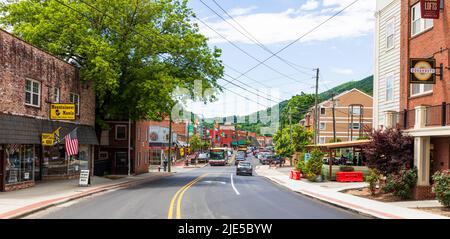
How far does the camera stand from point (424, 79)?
2205 cm

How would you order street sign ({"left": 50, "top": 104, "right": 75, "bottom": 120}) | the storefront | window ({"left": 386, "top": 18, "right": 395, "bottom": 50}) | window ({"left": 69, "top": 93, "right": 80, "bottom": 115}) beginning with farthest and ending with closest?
window ({"left": 69, "top": 93, "right": 80, "bottom": 115}), street sign ({"left": 50, "top": 104, "right": 75, "bottom": 120}), window ({"left": 386, "top": 18, "right": 395, "bottom": 50}), the storefront

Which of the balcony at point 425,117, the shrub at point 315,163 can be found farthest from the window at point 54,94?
the balcony at point 425,117

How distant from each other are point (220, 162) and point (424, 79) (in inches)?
2524

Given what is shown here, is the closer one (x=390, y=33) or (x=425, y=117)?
(x=425, y=117)

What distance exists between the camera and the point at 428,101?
23797 millimetres

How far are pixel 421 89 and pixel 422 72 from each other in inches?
122

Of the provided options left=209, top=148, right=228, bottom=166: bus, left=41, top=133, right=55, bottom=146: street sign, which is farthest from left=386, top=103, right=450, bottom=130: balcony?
left=209, top=148, right=228, bottom=166: bus

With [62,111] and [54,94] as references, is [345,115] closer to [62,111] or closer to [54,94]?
[54,94]

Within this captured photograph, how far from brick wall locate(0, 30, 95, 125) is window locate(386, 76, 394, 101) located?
20327mm

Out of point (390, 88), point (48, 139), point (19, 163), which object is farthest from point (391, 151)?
point (19, 163)

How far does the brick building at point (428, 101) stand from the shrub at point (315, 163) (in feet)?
→ 44.5

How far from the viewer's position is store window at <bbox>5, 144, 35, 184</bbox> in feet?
81.6

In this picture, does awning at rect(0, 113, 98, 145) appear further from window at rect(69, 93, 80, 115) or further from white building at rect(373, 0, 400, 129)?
white building at rect(373, 0, 400, 129)

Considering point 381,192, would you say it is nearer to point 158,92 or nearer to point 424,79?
point 424,79
